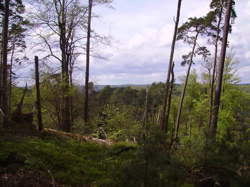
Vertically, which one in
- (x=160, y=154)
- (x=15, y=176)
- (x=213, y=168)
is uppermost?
(x=160, y=154)

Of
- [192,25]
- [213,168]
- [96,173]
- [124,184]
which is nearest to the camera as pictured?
[124,184]

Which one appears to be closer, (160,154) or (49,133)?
(160,154)

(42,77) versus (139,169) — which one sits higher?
(42,77)

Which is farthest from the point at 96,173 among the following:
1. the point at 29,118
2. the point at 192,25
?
the point at 192,25

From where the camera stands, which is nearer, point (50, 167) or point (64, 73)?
point (50, 167)

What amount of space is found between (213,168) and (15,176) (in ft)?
10.4

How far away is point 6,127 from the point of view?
6.00 metres

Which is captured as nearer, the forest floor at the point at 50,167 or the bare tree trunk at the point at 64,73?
the forest floor at the point at 50,167

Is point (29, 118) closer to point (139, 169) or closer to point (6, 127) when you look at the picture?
point (6, 127)

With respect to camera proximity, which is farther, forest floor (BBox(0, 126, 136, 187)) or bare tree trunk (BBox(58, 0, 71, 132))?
bare tree trunk (BBox(58, 0, 71, 132))

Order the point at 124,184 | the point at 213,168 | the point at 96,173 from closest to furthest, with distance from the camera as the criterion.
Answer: the point at 124,184 → the point at 213,168 → the point at 96,173

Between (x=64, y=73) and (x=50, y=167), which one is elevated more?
(x=64, y=73)

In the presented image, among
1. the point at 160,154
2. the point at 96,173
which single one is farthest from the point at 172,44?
the point at 160,154

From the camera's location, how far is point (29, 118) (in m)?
7.23
